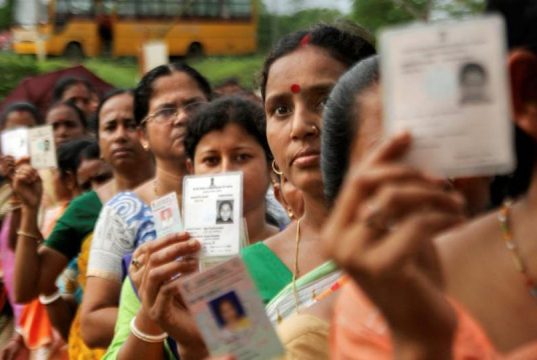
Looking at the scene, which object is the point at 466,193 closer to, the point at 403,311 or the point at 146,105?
the point at 403,311

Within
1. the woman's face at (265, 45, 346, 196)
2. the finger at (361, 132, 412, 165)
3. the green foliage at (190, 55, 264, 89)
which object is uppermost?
the finger at (361, 132, 412, 165)

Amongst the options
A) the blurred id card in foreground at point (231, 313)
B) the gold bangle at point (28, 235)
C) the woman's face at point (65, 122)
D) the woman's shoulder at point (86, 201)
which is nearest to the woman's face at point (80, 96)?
the woman's face at point (65, 122)

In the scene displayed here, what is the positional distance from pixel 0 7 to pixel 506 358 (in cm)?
3360

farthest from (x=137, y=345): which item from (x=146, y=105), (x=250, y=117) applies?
(x=146, y=105)

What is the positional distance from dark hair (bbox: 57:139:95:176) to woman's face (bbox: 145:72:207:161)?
1722 mm

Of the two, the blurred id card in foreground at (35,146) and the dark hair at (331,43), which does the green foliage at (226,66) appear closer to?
the blurred id card in foreground at (35,146)

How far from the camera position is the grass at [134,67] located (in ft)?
68.5

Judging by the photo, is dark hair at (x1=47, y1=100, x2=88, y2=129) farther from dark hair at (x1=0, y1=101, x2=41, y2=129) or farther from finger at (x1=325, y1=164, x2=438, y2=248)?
finger at (x1=325, y1=164, x2=438, y2=248)

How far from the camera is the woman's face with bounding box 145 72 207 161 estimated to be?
11.5 ft

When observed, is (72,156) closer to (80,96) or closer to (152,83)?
(80,96)

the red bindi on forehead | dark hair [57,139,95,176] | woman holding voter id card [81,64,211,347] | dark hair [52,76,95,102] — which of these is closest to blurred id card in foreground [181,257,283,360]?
the red bindi on forehead

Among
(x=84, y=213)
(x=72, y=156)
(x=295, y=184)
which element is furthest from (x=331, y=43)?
(x=72, y=156)

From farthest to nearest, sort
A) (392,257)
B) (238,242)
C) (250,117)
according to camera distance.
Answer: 1. (250,117)
2. (238,242)
3. (392,257)

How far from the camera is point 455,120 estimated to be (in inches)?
43.0
